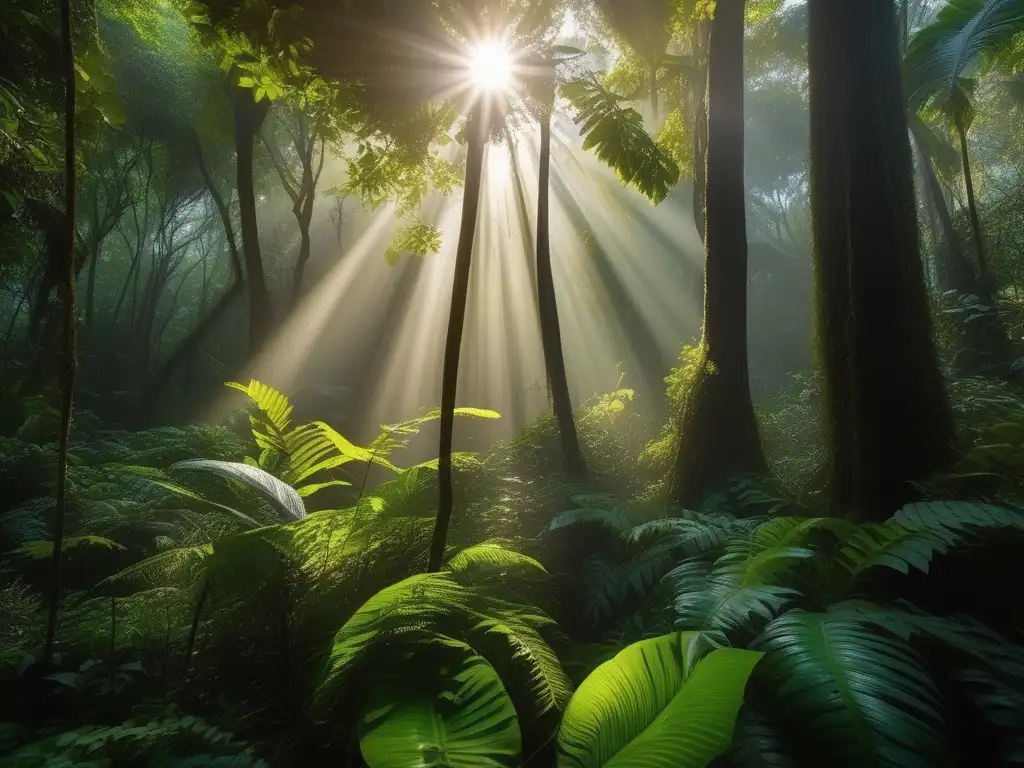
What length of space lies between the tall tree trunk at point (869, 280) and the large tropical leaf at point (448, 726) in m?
2.51

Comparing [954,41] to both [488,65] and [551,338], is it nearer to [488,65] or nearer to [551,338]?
[551,338]

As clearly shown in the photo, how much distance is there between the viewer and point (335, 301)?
25.1m

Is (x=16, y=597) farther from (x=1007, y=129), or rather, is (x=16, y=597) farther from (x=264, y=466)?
→ (x=1007, y=129)

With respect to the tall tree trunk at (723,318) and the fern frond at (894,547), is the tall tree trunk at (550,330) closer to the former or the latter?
the tall tree trunk at (723,318)

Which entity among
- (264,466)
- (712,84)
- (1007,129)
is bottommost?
(264,466)

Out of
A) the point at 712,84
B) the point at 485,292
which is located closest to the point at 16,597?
the point at 712,84

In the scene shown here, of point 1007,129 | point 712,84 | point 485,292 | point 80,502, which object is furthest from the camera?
point 485,292

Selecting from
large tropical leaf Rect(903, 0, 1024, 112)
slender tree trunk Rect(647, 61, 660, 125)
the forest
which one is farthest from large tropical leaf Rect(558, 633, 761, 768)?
large tropical leaf Rect(903, 0, 1024, 112)

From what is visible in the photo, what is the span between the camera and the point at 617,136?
2.90 metres

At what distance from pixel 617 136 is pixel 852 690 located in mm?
2697

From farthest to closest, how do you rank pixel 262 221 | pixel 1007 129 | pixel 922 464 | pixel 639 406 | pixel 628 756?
pixel 262 221 < pixel 1007 129 < pixel 639 406 < pixel 922 464 < pixel 628 756

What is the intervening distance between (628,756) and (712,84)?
5584 mm

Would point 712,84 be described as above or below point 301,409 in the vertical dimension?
above

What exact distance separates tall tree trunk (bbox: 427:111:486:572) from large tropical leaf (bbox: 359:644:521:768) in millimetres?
704
